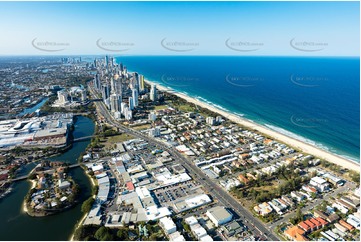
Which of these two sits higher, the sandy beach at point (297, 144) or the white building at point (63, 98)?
the white building at point (63, 98)

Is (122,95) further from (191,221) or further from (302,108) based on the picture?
(191,221)

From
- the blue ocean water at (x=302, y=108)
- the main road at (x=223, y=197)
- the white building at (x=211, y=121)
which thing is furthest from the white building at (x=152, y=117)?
the blue ocean water at (x=302, y=108)

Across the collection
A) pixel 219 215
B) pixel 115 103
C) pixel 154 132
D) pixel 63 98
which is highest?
pixel 115 103

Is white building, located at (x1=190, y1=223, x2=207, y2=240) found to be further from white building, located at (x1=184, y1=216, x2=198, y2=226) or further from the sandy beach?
the sandy beach

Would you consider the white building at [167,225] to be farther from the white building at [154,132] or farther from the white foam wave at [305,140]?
the white foam wave at [305,140]

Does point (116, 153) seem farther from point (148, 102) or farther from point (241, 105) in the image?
point (241, 105)

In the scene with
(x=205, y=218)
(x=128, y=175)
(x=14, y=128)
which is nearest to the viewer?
(x=205, y=218)

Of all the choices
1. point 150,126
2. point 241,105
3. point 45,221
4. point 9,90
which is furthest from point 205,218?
point 9,90

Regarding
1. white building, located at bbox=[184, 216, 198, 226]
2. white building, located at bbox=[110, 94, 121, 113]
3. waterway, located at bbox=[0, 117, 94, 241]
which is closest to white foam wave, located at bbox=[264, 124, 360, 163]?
white building, located at bbox=[184, 216, 198, 226]

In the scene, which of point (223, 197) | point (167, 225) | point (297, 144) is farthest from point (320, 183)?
point (167, 225)
